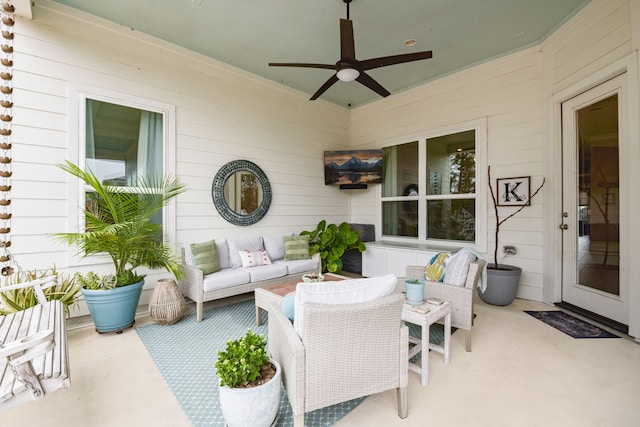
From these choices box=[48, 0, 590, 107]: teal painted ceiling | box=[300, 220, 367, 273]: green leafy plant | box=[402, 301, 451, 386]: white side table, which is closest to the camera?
box=[402, 301, 451, 386]: white side table

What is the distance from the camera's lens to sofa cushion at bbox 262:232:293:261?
4.50 m

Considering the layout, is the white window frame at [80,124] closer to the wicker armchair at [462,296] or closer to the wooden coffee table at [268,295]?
the wooden coffee table at [268,295]

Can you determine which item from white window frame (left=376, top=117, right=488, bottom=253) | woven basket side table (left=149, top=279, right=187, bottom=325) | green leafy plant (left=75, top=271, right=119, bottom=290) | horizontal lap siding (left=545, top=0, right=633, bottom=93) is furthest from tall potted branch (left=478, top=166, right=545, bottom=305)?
green leafy plant (left=75, top=271, right=119, bottom=290)

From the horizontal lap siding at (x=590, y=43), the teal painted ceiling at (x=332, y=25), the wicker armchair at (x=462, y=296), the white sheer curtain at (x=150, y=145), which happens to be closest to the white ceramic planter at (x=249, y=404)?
the wicker armchair at (x=462, y=296)

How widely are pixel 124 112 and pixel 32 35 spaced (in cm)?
98

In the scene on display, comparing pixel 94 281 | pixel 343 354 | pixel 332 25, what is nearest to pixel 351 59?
pixel 332 25

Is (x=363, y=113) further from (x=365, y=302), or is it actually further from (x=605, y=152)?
(x=365, y=302)

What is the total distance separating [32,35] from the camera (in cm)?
297

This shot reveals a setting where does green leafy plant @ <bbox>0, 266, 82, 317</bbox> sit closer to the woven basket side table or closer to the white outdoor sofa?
the woven basket side table

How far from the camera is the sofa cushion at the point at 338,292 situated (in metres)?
1.61

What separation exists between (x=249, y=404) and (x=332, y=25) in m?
3.71

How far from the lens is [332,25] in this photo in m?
3.40

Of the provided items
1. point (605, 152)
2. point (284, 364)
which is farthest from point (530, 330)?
point (284, 364)

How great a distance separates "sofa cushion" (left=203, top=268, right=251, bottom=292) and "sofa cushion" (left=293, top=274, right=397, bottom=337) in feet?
6.59
